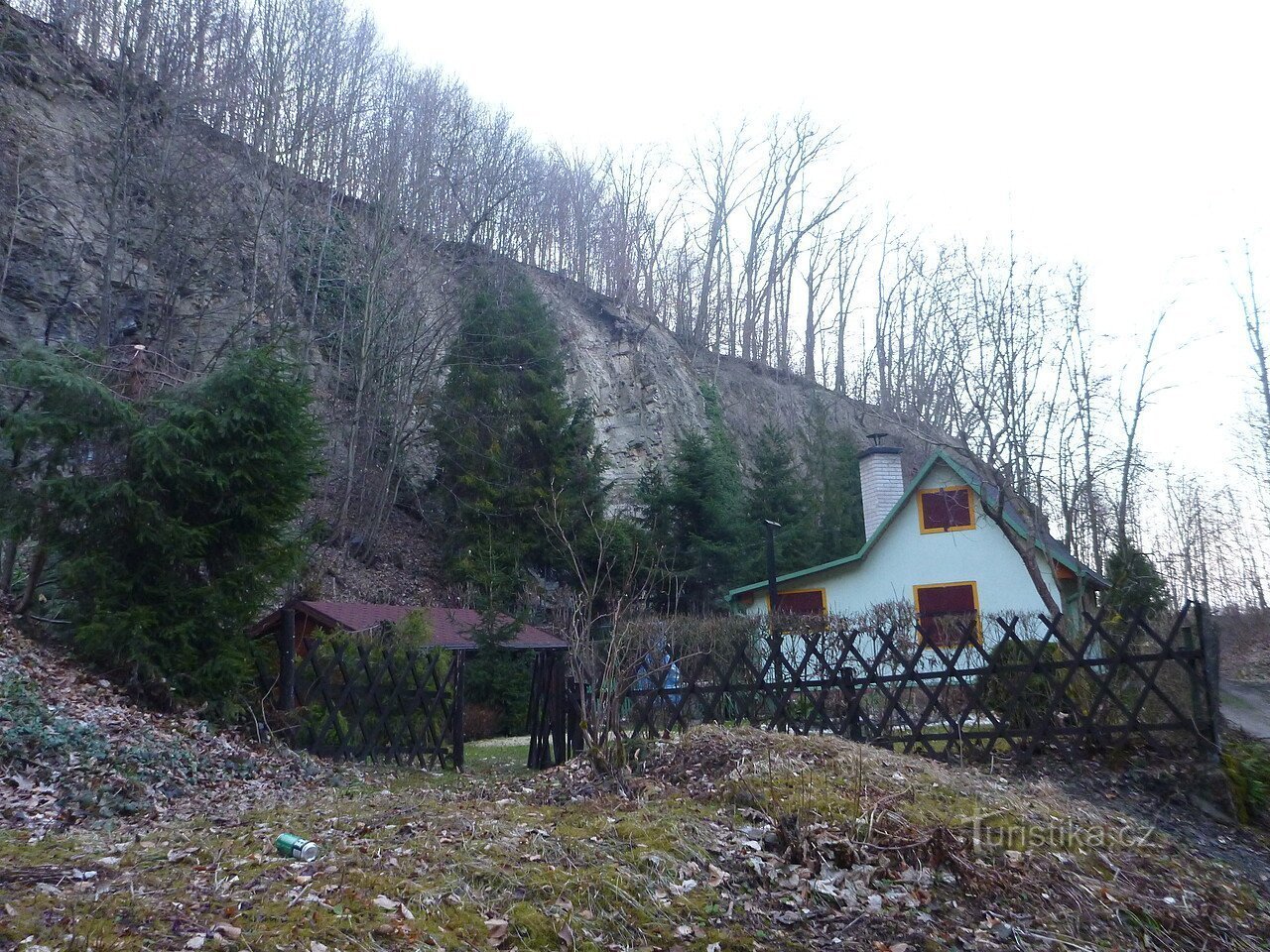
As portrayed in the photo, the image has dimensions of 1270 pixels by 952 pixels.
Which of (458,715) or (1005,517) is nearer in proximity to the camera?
(458,715)

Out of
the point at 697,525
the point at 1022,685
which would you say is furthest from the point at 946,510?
the point at 1022,685

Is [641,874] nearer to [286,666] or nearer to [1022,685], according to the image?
[1022,685]

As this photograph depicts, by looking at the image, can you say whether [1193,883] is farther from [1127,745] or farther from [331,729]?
[331,729]

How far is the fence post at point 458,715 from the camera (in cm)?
1306

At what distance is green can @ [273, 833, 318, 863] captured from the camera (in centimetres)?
525

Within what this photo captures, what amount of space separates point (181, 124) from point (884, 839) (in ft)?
69.2

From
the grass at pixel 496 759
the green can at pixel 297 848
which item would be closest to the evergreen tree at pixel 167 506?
the grass at pixel 496 759

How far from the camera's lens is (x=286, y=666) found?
11.8 meters

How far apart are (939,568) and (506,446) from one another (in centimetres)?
1162

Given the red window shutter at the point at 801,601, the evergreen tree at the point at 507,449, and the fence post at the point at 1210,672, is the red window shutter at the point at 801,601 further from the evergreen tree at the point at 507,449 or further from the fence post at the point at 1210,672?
the fence post at the point at 1210,672

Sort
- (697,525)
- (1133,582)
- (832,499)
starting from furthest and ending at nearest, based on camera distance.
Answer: (832,499), (697,525), (1133,582)

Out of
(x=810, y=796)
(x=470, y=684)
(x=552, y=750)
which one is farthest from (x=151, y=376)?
(x=810, y=796)

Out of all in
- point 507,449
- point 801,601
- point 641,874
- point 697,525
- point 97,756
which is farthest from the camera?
point 697,525

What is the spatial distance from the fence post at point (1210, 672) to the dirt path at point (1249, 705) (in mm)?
2115
